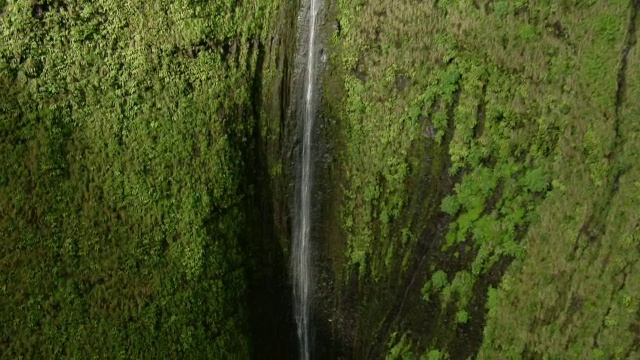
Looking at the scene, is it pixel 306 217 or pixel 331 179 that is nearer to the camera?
pixel 331 179

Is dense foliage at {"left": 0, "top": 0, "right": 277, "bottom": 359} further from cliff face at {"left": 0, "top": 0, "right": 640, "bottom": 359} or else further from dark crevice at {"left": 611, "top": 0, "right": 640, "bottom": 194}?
dark crevice at {"left": 611, "top": 0, "right": 640, "bottom": 194}

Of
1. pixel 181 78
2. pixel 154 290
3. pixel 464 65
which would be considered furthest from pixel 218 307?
pixel 464 65

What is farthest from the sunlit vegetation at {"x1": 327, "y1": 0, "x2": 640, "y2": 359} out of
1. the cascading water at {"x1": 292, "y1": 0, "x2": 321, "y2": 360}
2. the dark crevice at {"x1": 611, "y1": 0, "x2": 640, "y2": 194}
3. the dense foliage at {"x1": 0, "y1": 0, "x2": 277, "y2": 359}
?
the dense foliage at {"x1": 0, "y1": 0, "x2": 277, "y2": 359}

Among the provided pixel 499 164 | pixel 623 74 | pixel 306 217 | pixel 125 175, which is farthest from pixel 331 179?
pixel 623 74

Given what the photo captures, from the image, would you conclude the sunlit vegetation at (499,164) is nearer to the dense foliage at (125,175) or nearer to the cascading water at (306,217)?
the cascading water at (306,217)

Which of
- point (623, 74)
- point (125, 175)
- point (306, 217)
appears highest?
point (623, 74)

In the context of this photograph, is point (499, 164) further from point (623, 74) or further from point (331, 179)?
point (331, 179)
